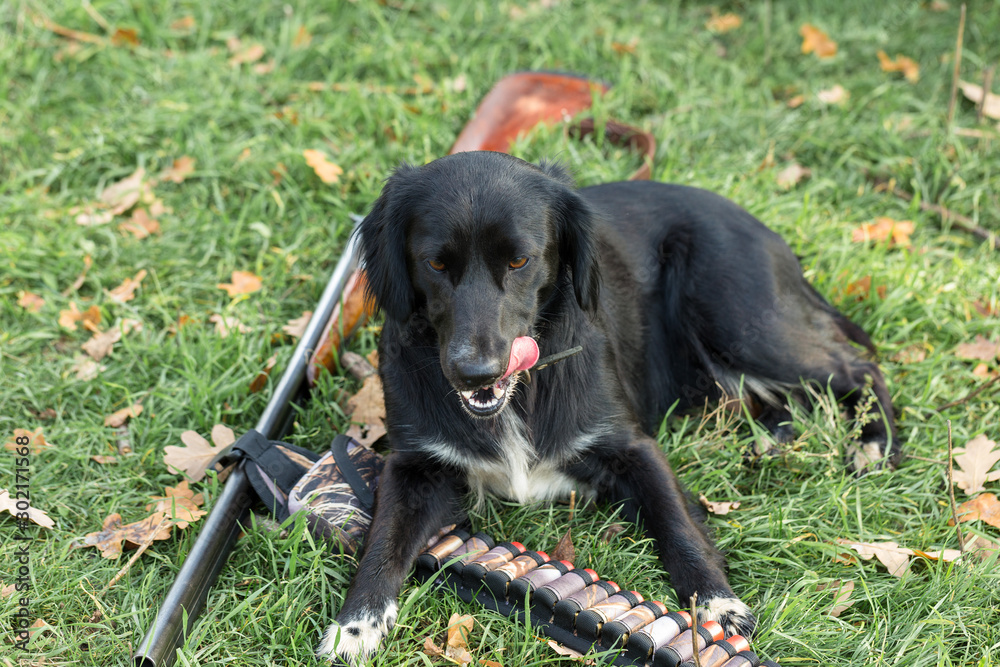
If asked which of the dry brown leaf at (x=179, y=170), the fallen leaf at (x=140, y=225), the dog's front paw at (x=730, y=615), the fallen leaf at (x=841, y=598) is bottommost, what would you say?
the fallen leaf at (x=841, y=598)

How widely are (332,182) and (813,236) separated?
108 inches

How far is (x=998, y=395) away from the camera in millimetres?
3855

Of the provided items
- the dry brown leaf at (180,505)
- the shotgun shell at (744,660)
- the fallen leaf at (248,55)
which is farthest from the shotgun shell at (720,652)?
the fallen leaf at (248,55)

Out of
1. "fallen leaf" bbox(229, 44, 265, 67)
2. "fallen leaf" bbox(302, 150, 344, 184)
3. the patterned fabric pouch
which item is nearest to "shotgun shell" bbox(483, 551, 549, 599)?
the patterned fabric pouch

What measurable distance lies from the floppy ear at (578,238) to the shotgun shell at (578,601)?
3.24ft

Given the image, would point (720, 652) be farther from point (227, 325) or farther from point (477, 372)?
point (227, 325)

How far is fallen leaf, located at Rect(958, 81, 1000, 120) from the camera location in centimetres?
551

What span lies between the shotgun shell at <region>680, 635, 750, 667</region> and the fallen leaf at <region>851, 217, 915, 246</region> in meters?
2.79

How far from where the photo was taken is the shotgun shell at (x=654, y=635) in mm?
2600

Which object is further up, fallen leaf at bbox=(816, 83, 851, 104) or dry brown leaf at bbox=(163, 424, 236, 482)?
fallen leaf at bbox=(816, 83, 851, 104)

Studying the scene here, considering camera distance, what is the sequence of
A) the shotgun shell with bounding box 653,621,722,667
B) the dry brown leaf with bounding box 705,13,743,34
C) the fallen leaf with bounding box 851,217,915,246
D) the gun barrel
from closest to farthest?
the shotgun shell with bounding box 653,621,722,667, the gun barrel, the fallen leaf with bounding box 851,217,915,246, the dry brown leaf with bounding box 705,13,743,34

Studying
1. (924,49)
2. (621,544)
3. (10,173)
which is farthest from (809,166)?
(10,173)

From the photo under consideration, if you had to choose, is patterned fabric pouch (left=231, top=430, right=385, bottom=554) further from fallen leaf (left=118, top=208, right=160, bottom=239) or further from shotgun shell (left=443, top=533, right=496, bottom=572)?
fallen leaf (left=118, top=208, right=160, bottom=239)

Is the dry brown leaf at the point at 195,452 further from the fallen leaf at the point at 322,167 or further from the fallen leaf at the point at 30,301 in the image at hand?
the fallen leaf at the point at 322,167
